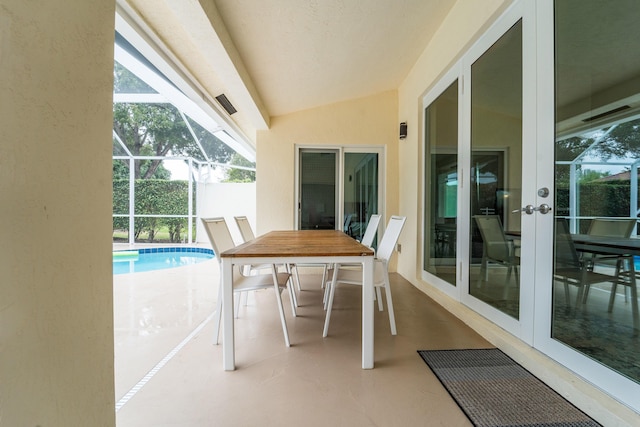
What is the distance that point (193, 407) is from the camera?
1405 millimetres

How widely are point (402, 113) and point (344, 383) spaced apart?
3.82m

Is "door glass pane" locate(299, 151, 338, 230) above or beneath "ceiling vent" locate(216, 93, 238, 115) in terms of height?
beneath

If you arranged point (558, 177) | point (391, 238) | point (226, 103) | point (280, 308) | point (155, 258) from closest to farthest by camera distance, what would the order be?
point (558, 177), point (280, 308), point (391, 238), point (226, 103), point (155, 258)

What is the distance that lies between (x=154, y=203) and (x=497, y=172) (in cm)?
813

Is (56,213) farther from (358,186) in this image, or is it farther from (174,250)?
(174,250)

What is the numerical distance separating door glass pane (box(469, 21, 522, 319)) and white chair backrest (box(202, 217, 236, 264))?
209 centimetres

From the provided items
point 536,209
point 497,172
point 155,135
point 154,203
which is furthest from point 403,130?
point 154,203

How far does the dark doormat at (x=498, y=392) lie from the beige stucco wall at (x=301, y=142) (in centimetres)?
271

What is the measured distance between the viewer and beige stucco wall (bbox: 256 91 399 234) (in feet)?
14.5

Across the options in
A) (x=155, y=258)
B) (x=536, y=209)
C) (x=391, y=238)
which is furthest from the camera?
(x=155, y=258)

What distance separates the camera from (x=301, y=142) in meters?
4.43

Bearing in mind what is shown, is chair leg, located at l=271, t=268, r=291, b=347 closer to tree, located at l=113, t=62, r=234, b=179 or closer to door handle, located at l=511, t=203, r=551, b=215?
door handle, located at l=511, t=203, r=551, b=215

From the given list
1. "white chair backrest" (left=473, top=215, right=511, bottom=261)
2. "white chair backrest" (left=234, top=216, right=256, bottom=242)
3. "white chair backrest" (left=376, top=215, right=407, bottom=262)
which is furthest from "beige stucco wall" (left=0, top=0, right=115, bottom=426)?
"white chair backrest" (left=473, top=215, right=511, bottom=261)

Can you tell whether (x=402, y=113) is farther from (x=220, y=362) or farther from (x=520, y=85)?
(x=220, y=362)
